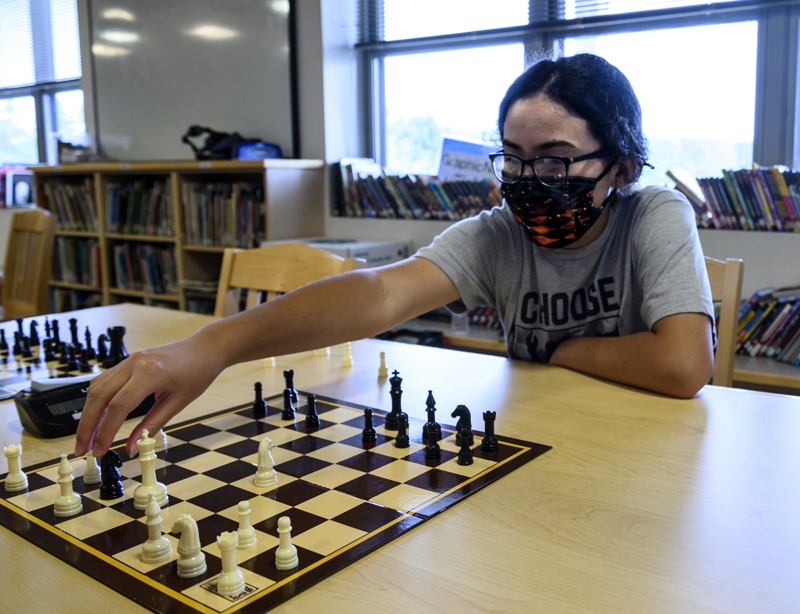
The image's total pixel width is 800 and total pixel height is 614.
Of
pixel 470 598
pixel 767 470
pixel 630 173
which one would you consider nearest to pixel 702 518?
pixel 767 470

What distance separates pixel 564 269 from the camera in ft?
5.10


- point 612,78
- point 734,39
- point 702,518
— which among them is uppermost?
point 734,39

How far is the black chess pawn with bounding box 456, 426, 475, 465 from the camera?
3.00ft

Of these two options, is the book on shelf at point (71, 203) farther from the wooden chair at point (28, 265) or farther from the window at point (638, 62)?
the window at point (638, 62)

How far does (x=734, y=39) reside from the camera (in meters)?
2.87

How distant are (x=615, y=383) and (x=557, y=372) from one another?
0.40 feet

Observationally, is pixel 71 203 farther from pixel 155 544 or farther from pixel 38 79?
pixel 155 544

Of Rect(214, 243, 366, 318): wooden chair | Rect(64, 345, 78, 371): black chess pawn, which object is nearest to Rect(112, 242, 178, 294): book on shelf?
Rect(214, 243, 366, 318): wooden chair

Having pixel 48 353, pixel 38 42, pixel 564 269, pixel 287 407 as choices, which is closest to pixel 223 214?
pixel 48 353

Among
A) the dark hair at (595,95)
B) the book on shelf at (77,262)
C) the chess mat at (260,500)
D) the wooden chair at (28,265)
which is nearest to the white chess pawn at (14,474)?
the chess mat at (260,500)

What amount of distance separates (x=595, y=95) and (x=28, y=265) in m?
2.88

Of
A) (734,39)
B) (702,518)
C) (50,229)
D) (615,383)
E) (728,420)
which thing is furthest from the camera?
(50,229)

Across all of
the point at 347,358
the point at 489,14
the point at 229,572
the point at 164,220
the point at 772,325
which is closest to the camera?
the point at 229,572

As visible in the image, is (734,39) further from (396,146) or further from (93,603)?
(93,603)
